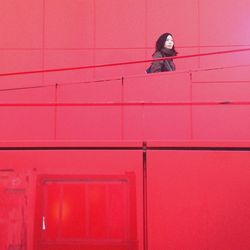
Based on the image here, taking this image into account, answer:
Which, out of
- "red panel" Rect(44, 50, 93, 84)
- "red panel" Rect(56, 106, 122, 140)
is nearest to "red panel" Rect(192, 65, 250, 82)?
"red panel" Rect(56, 106, 122, 140)

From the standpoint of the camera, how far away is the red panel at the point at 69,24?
397 inches

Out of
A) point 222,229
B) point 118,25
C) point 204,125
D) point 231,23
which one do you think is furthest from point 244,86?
point 222,229

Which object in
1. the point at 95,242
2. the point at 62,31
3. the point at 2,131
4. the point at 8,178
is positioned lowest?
the point at 95,242

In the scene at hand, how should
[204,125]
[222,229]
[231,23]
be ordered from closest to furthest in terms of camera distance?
[222,229], [204,125], [231,23]

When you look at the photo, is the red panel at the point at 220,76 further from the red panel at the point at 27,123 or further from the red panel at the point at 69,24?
the red panel at the point at 69,24

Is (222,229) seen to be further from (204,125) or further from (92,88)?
(92,88)

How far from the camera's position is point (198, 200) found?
176 inches

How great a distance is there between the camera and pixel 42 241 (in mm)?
4531

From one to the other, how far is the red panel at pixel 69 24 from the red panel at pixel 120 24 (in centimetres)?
19

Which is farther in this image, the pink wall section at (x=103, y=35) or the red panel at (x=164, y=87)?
the pink wall section at (x=103, y=35)

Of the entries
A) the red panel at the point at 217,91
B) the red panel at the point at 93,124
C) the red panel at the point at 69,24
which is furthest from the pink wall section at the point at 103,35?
the red panel at the point at 217,91

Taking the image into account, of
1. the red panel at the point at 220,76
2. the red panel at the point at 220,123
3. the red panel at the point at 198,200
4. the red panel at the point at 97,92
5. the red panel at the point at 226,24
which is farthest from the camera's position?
the red panel at the point at 226,24

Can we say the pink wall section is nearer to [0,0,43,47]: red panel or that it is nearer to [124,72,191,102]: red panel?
[0,0,43,47]: red panel

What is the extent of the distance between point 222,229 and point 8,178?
84.5 inches
